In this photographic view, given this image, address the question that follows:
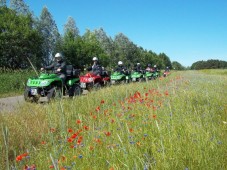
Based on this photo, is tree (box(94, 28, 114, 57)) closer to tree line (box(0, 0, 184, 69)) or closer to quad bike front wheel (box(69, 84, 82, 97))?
tree line (box(0, 0, 184, 69))

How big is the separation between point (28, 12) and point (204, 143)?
4986cm

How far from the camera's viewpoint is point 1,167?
305 centimetres

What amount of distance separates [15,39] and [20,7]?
33.2 ft

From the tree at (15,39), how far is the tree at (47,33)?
5.60 meters

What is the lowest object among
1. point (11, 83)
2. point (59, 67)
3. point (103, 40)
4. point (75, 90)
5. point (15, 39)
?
point (75, 90)

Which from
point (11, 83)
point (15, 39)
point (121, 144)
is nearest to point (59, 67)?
point (11, 83)

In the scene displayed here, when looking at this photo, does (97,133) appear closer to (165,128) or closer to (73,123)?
(165,128)

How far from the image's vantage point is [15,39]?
135 feet

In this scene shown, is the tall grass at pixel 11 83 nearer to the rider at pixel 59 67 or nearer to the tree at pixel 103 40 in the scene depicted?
the rider at pixel 59 67

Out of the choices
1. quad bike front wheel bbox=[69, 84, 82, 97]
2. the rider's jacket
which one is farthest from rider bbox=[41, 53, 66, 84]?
quad bike front wheel bbox=[69, 84, 82, 97]

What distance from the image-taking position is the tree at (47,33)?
51.4 meters

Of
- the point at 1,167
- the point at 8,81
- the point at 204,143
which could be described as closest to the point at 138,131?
the point at 204,143

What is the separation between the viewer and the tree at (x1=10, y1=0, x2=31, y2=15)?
4785 cm

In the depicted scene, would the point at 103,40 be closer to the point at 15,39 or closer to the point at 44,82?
the point at 15,39
